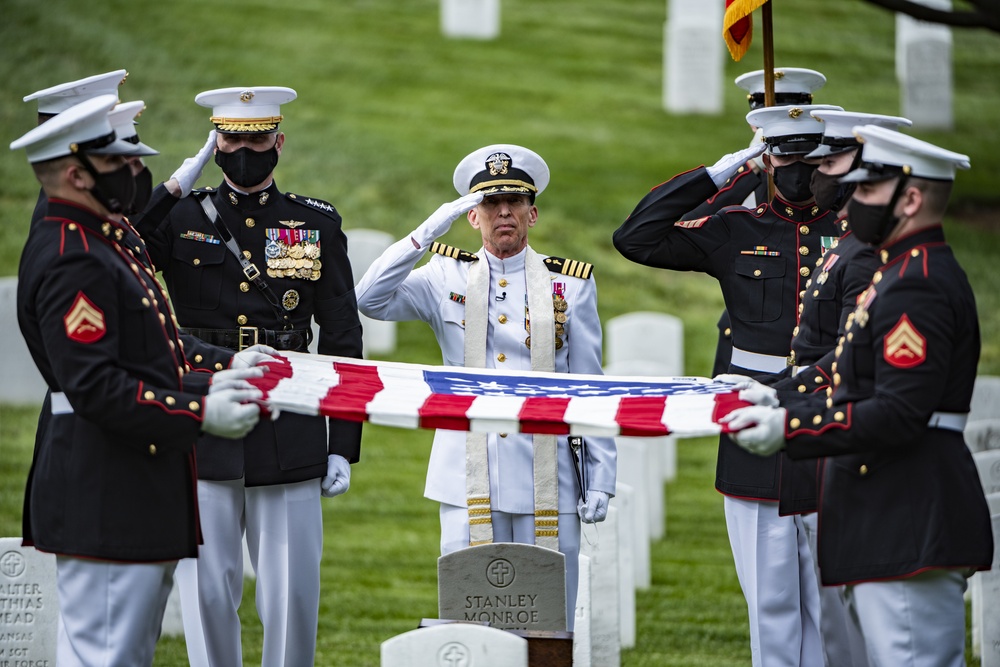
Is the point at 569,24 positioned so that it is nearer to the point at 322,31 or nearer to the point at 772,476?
the point at 322,31

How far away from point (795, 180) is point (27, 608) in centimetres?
409

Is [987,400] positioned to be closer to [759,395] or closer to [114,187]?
[759,395]

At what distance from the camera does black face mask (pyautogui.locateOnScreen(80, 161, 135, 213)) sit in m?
4.93

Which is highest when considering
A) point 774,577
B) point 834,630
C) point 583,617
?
point 774,577

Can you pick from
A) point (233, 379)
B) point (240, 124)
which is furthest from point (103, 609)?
point (240, 124)

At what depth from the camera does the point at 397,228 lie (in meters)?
18.0

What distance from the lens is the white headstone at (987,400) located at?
10703 millimetres

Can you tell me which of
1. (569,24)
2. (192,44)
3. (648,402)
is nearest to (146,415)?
(648,402)

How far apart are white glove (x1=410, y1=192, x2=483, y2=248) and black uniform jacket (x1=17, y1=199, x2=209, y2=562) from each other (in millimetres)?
1448

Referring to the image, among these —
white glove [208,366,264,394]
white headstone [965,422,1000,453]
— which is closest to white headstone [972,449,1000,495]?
white headstone [965,422,1000,453]

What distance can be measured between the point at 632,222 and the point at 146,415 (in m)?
2.75

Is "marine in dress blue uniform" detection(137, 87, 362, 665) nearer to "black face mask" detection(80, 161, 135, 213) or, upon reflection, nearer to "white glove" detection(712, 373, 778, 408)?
"black face mask" detection(80, 161, 135, 213)

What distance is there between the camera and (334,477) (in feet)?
20.9

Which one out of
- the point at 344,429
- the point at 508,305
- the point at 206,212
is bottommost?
the point at 344,429
